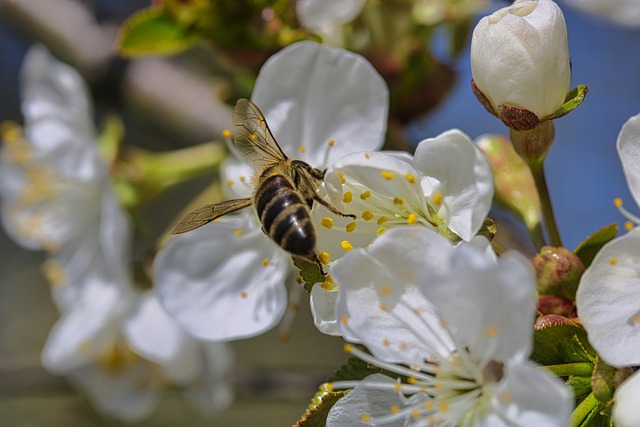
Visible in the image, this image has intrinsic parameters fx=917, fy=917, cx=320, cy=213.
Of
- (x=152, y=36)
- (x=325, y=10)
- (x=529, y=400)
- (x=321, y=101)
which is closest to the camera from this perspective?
(x=529, y=400)

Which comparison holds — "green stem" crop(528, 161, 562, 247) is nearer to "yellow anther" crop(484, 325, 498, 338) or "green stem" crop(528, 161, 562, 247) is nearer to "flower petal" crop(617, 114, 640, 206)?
"flower petal" crop(617, 114, 640, 206)

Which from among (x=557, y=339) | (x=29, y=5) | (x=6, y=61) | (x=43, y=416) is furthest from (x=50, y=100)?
(x=6, y=61)

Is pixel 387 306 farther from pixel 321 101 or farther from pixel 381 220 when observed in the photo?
pixel 321 101

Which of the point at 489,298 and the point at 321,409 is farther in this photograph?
the point at 321,409

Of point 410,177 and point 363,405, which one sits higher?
point 410,177

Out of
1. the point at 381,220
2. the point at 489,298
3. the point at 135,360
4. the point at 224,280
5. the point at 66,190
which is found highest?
the point at 489,298

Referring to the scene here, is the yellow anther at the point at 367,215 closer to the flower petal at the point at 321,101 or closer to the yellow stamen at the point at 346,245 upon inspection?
the yellow stamen at the point at 346,245

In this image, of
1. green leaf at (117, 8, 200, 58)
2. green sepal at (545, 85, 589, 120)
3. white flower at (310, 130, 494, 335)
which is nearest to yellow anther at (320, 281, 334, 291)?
white flower at (310, 130, 494, 335)

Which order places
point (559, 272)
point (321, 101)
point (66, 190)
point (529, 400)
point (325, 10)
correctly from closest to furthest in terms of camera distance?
point (529, 400)
point (559, 272)
point (321, 101)
point (325, 10)
point (66, 190)

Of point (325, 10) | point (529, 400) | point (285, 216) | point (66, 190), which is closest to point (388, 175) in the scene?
point (285, 216)
